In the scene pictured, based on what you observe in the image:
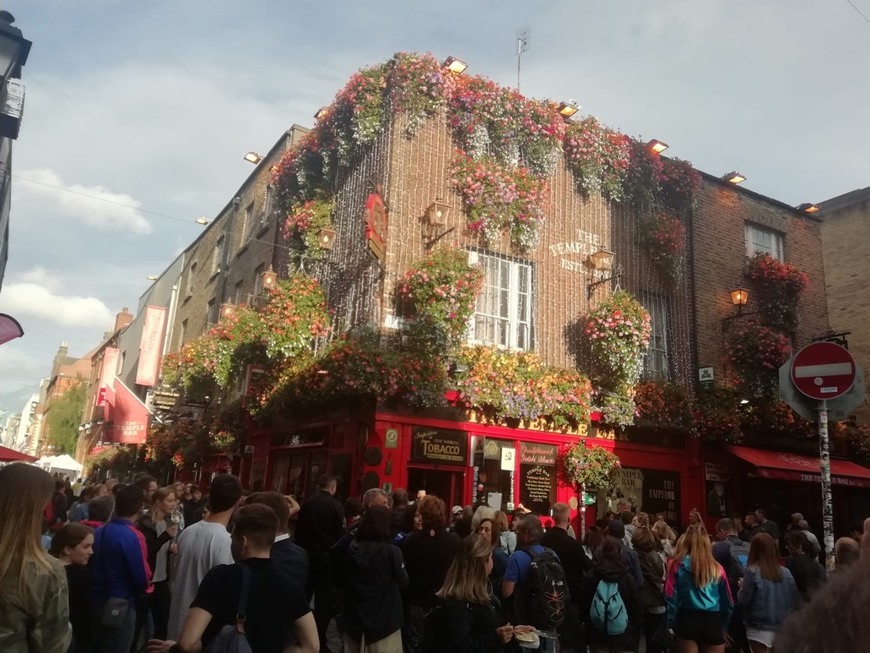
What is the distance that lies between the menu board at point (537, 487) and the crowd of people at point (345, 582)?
247 inches

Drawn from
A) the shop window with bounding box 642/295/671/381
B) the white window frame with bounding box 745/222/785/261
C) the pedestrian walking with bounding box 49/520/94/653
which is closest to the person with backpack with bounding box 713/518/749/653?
the pedestrian walking with bounding box 49/520/94/653

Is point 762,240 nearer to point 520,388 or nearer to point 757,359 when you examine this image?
point 757,359

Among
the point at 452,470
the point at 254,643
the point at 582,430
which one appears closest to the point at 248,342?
the point at 452,470

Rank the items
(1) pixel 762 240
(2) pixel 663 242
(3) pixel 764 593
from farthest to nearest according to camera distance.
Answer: (1) pixel 762 240 < (2) pixel 663 242 < (3) pixel 764 593

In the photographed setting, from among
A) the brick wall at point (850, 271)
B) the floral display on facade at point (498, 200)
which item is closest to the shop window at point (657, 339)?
the floral display on facade at point (498, 200)

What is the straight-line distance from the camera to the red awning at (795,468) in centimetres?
1502

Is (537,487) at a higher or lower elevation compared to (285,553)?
higher

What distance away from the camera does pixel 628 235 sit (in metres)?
16.3

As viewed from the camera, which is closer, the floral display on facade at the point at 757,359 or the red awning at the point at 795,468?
the red awning at the point at 795,468

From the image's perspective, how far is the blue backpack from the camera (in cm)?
585

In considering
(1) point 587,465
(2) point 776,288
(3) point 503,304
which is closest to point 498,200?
(3) point 503,304

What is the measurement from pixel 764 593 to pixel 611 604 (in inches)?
55.2

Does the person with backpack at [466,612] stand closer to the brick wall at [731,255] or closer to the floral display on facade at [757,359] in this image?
the brick wall at [731,255]

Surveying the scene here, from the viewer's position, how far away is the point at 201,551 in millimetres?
4543
